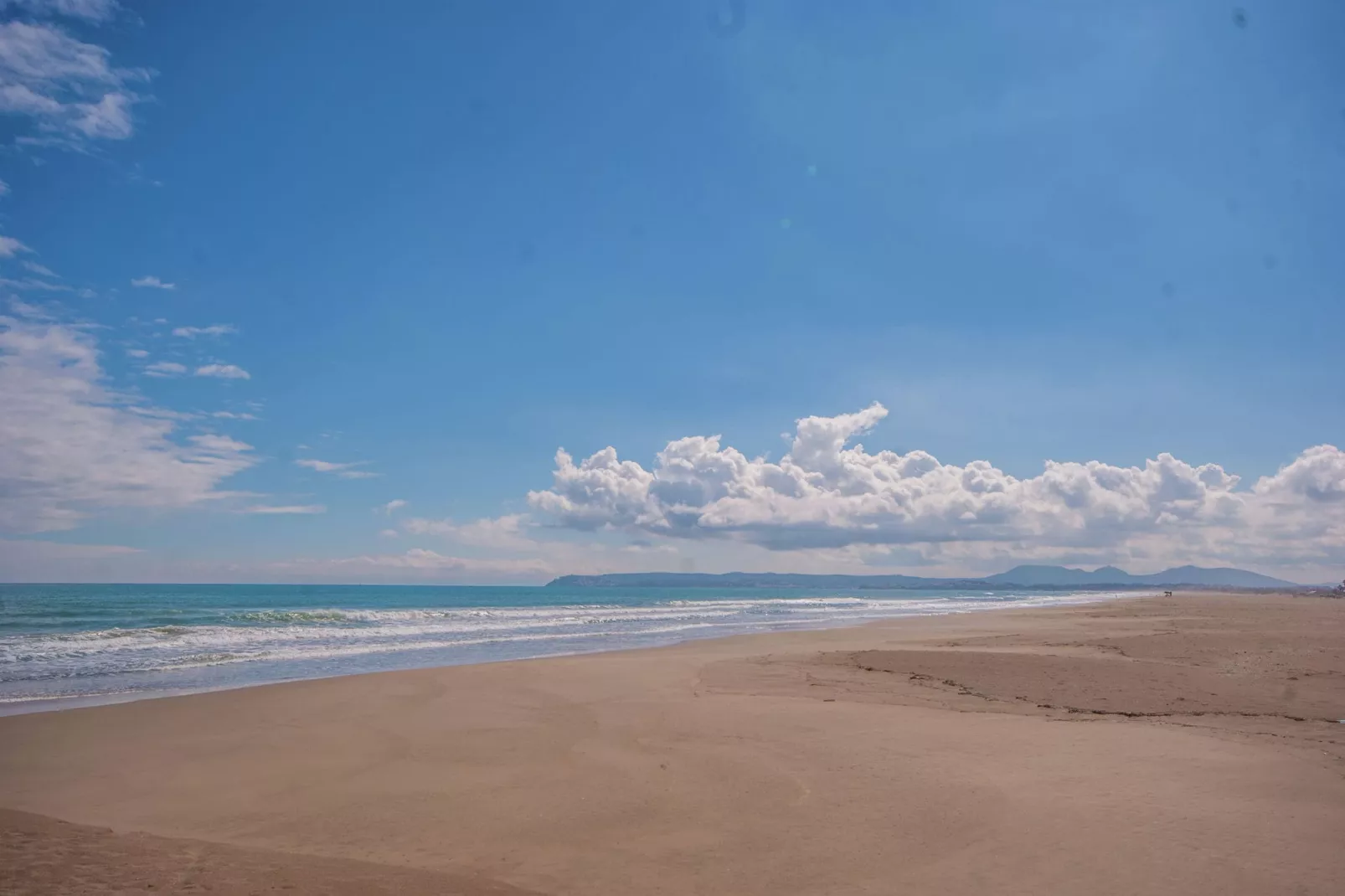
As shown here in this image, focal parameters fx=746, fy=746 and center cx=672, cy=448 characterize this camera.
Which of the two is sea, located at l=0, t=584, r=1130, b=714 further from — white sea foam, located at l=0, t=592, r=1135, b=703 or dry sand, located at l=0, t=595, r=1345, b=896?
dry sand, located at l=0, t=595, r=1345, b=896

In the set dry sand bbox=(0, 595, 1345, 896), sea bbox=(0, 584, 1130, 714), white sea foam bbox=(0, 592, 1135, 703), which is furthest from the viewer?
white sea foam bbox=(0, 592, 1135, 703)

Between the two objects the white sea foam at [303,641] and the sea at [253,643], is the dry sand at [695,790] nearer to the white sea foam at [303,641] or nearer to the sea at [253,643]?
the sea at [253,643]

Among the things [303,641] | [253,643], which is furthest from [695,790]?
[303,641]

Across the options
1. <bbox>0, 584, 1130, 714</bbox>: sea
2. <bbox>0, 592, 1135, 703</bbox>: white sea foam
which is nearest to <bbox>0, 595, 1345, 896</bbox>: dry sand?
<bbox>0, 584, 1130, 714</bbox>: sea

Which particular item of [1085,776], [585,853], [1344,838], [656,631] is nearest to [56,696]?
[585,853]

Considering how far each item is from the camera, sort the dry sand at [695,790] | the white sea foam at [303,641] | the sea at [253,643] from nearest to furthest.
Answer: the dry sand at [695,790] → the sea at [253,643] → the white sea foam at [303,641]

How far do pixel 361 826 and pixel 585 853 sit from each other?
2.28m

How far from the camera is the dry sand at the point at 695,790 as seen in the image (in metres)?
5.96

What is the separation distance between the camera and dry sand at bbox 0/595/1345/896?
19.5ft

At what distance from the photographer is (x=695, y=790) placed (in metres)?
8.08

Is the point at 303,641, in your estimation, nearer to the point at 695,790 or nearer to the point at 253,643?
the point at 253,643

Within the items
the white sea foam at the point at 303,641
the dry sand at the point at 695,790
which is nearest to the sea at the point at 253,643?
the white sea foam at the point at 303,641

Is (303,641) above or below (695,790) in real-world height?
above

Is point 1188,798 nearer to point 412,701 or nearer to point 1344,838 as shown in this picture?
point 1344,838
